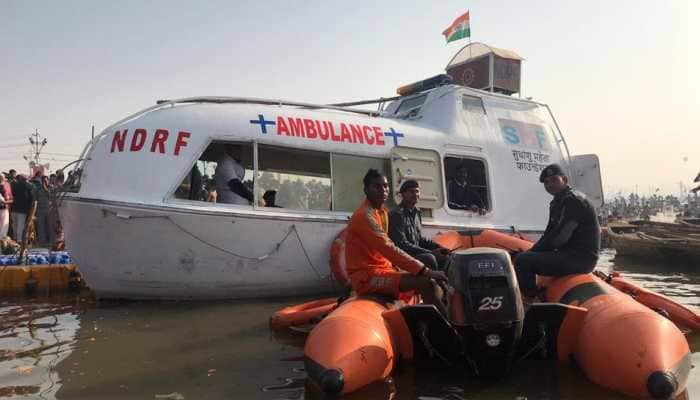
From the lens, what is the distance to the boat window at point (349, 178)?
7430 mm

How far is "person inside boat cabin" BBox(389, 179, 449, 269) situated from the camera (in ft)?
17.7

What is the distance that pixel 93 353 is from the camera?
4680 mm

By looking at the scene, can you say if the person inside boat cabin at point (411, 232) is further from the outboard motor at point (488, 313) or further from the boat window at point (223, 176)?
the boat window at point (223, 176)

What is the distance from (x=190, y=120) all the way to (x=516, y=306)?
472 cm

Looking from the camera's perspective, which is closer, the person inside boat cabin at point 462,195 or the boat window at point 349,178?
the boat window at point 349,178

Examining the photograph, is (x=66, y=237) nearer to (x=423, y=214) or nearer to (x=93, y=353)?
(x=93, y=353)

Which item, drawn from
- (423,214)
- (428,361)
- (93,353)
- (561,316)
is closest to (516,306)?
(561,316)

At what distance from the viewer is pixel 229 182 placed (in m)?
6.91

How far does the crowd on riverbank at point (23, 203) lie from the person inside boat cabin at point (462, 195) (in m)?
6.49

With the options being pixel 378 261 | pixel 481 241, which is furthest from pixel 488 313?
pixel 481 241

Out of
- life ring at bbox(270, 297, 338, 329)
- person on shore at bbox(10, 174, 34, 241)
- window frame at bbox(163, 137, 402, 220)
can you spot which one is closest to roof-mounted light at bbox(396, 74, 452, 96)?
window frame at bbox(163, 137, 402, 220)

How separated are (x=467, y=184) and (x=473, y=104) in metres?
1.44

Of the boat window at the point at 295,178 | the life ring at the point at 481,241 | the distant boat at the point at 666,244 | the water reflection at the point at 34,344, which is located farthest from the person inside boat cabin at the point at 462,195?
the distant boat at the point at 666,244

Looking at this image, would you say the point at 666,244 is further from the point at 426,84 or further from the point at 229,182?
the point at 229,182
